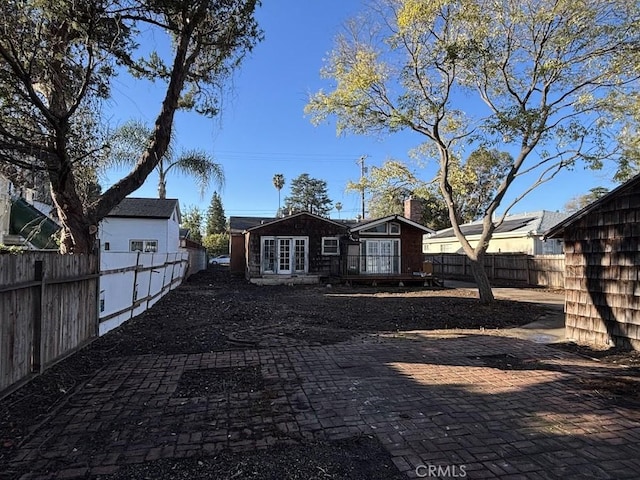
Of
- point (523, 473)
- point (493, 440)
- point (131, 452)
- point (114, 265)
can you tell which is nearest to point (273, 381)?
point (131, 452)

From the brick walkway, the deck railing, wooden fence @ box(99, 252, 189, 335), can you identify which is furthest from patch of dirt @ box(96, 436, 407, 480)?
the deck railing

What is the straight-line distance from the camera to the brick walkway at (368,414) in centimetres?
319

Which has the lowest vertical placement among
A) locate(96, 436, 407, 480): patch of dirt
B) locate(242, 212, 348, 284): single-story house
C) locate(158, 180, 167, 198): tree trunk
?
locate(96, 436, 407, 480): patch of dirt

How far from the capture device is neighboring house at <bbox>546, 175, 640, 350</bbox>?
6648mm

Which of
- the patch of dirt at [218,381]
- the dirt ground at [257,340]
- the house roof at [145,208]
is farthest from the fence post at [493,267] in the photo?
the patch of dirt at [218,381]

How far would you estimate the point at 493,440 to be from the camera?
349 cm

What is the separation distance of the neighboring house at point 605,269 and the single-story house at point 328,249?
13.6m

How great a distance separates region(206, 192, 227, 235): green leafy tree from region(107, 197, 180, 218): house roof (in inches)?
1809

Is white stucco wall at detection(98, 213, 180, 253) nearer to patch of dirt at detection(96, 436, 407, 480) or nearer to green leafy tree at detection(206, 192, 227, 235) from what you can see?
patch of dirt at detection(96, 436, 407, 480)

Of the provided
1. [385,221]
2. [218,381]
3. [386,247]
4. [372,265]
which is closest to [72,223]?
[218,381]

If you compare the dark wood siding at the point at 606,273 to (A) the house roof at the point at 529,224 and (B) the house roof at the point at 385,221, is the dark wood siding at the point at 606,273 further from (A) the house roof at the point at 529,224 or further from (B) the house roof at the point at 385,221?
(A) the house roof at the point at 529,224

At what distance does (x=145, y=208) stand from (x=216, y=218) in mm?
48134

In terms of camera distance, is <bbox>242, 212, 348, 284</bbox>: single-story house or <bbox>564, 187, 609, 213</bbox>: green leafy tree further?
<bbox>564, 187, 609, 213</bbox>: green leafy tree

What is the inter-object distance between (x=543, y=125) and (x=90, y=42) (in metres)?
10.4
